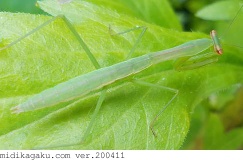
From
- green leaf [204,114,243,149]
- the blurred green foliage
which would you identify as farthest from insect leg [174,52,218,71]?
the blurred green foliage

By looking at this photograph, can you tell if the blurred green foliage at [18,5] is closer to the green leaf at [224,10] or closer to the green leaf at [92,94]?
the green leaf at [92,94]

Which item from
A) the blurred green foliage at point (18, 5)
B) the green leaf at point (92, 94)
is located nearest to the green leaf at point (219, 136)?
the green leaf at point (92, 94)

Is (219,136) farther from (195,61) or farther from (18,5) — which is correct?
(18,5)

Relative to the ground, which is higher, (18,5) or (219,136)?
(18,5)

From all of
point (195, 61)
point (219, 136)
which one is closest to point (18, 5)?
point (195, 61)

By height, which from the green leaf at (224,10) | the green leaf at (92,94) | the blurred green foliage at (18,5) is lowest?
the green leaf at (92,94)

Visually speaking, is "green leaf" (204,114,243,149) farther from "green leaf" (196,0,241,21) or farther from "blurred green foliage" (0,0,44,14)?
"blurred green foliage" (0,0,44,14)

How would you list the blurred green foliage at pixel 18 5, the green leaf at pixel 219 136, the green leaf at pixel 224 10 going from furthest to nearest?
1. the green leaf at pixel 219 136
2. the blurred green foliage at pixel 18 5
3. the green leaf at pixel 224 10

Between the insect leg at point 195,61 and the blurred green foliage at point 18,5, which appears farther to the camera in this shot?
the blurred green foliage at point 18,5
